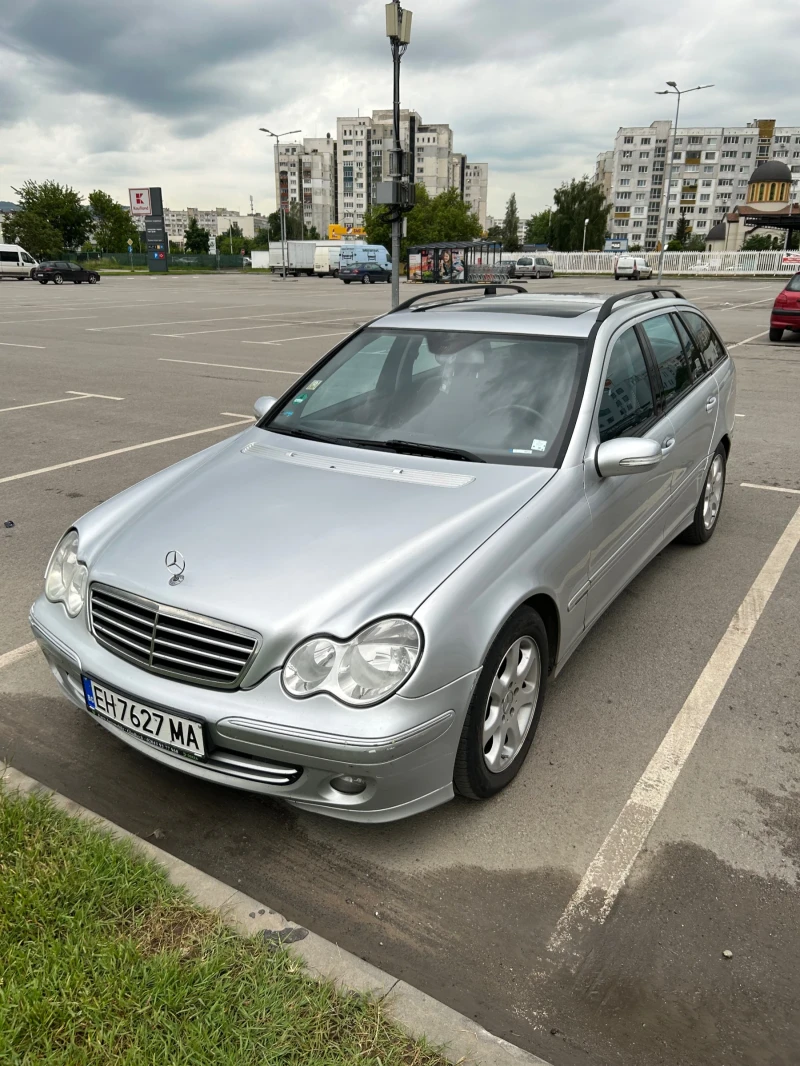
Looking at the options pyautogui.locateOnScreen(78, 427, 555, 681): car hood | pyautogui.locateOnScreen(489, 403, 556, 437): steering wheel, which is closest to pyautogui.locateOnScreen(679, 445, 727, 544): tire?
pyautogui.locateOnScreen(489, 403, 556, 437): steering wheel

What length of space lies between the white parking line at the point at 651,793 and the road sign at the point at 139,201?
81.4 m

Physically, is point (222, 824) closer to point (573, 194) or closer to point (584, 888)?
point (584, 888)

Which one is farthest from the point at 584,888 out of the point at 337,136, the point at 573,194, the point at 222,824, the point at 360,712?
the point at 337,136

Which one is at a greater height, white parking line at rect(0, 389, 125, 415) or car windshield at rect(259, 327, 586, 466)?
car windshield at rect(259, 327, 586, 466)

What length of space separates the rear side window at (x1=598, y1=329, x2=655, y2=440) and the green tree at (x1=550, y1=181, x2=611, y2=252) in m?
103

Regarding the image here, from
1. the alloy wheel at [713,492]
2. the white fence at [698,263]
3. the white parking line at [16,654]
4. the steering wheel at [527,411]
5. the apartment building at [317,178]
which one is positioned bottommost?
the white fence at [698,263]

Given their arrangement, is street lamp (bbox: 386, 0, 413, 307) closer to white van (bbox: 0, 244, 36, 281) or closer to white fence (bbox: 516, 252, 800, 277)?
white van (bbox: 0, 244, 36, 281)

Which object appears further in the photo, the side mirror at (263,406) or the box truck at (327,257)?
the box truck at (327,257)

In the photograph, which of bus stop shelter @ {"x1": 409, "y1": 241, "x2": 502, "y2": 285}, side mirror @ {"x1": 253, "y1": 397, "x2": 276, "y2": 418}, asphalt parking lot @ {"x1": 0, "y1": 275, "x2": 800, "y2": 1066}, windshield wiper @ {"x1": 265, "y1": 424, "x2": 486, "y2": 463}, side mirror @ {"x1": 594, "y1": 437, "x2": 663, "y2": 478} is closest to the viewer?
asphalt parking lot @ {"x1": 0, "y1": 275, "x2": 800, "y2": 1066}

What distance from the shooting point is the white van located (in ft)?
160

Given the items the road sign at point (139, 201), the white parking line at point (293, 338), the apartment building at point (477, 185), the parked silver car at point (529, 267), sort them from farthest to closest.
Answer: the apartment building at point (477, 185) → the road sign at point (139, 201) → the parked silver car at point (529, 267) → the white parking line at point (293, 338)

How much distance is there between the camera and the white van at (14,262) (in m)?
48.6

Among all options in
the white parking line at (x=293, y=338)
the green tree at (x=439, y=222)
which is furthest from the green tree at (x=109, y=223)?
the white parking line at (x=293, y=338)

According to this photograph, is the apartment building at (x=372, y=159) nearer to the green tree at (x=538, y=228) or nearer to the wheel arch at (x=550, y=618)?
the green tree at (x=538, y=228)
